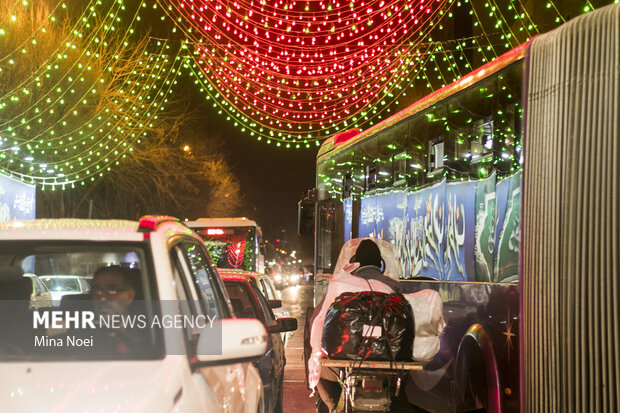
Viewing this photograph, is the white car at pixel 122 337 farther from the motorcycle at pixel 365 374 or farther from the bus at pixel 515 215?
the motorcycle at pixel 365 374

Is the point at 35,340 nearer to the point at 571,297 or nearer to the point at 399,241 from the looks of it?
the point at 571,297

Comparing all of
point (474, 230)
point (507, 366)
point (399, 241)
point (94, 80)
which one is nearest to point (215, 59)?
point (94, 80)

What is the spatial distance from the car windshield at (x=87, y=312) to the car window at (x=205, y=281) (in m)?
0.42

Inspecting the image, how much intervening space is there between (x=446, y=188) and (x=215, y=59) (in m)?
13.9

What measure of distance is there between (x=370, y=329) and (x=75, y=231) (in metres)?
2.88

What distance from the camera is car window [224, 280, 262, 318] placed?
831cm

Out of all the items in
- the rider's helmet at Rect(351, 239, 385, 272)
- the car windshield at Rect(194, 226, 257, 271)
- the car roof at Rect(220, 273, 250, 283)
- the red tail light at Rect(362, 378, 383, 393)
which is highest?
the car windshield at Rect(194, 226, 257, 271)

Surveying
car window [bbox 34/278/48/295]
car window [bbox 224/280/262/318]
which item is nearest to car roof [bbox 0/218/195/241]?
car window [bbox 224/280/262/318]

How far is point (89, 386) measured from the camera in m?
3.29

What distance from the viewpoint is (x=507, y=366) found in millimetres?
6340

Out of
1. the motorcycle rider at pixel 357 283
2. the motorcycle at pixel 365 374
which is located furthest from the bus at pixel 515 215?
the motorcycle rider at pixel 357 283

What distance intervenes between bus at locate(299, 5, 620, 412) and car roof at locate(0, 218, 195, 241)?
7.19 ft

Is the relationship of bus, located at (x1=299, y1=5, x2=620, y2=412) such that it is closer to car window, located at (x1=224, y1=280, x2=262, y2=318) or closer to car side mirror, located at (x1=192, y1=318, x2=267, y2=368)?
car side mirror, located at (x1=192, y1=318, x2=267, y2=368)

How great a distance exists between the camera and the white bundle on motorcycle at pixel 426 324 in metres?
6.70
